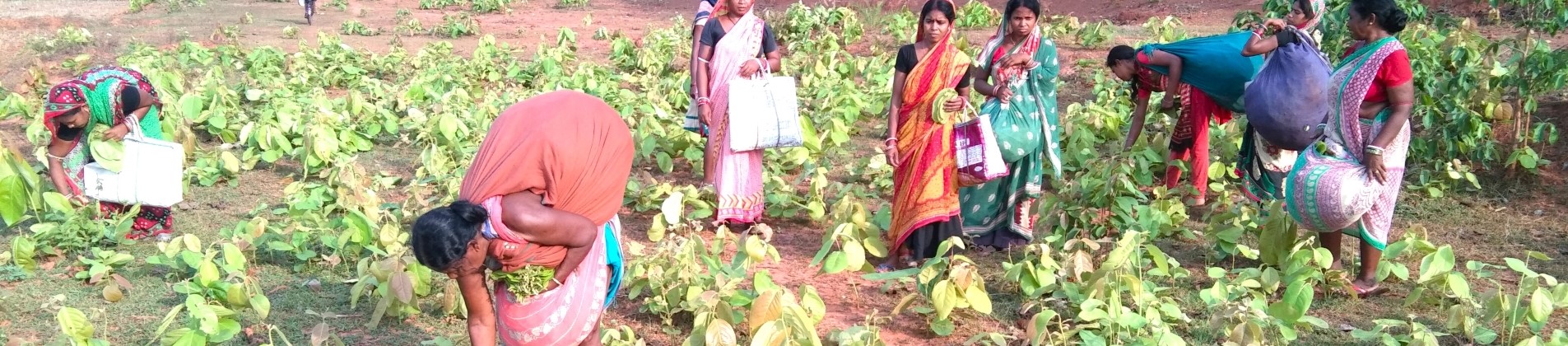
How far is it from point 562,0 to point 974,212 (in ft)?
46.7

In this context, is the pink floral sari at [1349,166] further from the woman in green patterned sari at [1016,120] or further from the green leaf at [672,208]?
the green leaf at [672,208]

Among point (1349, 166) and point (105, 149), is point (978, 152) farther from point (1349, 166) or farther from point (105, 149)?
point (105, 149)

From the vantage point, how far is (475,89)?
908 centimetres

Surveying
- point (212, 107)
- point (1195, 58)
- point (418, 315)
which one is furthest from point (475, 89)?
point (1195, 58)

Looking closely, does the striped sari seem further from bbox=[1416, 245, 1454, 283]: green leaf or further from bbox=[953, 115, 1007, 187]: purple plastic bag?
bbox=[1416, 245, 1454, 283]: green leaf

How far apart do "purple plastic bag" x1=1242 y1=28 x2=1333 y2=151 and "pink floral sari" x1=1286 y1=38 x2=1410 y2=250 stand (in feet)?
2.10

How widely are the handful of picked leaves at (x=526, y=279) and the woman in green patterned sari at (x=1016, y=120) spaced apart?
240 centimetres

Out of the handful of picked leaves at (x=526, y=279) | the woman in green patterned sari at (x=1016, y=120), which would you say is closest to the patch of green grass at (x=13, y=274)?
the handful of picked leaves at (x=526, y=279)

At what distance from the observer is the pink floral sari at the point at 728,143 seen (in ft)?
17.8

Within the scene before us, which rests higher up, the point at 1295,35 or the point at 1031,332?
the point at 1295,35

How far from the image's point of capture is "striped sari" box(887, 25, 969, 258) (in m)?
4.60

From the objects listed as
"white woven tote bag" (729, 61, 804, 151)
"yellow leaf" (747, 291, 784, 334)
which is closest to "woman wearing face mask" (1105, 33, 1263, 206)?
"white woven tote bag" (729, 61, 804, 151)

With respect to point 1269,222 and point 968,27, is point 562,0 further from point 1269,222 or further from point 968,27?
point 1269,222

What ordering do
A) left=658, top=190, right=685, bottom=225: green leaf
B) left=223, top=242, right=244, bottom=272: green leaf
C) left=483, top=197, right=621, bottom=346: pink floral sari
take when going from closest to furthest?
left=483, top=197, right=621, bottom=346: pink floral sari < left=223, top=242, right=244, bottom=272: green leaf < left=658, top=190, right=685, bottom=225: green leaf
